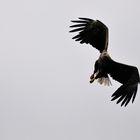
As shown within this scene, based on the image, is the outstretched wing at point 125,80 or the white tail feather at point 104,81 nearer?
the outstretched wing at point 125,80

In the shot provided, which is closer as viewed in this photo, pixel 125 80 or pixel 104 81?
pixel 125 80

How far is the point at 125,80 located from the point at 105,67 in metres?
0.58

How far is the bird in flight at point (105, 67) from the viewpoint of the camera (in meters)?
21.8

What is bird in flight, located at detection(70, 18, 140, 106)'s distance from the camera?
71.4 feet

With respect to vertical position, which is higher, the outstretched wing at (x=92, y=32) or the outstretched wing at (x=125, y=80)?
the outstretched wing at (x=92, y=32)

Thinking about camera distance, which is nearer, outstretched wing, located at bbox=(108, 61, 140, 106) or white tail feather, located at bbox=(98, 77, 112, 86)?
outstretched wing, located at bbox=(108, 61, 140, 106)

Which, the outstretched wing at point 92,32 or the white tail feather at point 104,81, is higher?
the outstretched wing at point 92,32

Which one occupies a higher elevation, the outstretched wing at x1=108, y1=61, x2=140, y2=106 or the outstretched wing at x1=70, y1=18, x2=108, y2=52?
the outstretched wing at x1=70, y1=18, x2=108, y2=52

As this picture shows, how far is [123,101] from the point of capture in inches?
851

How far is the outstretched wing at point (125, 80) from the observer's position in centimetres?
2166

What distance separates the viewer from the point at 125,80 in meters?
22.1

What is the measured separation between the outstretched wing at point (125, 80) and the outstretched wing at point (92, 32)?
0.67 metres

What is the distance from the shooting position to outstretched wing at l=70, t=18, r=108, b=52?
22625mm

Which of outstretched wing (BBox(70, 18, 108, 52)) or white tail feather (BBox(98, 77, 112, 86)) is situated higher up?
outstretched wing (BBox(70, 18, 108, 52))
